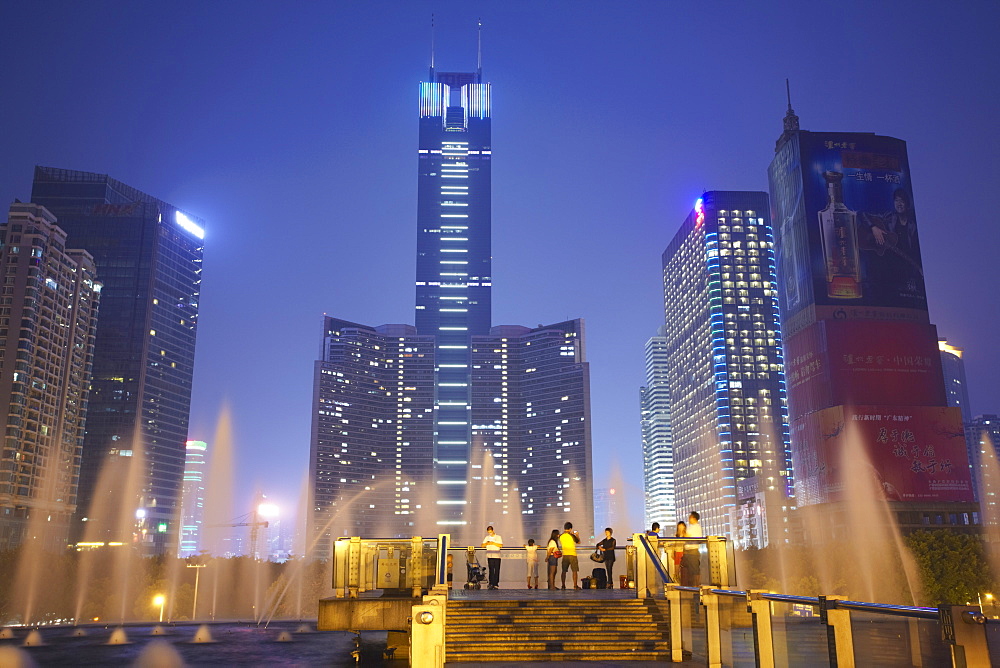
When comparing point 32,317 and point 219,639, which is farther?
Result: point 32,317

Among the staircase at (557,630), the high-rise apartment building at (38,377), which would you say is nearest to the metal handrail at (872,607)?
the staircase at (557,630)

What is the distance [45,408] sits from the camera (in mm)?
151250

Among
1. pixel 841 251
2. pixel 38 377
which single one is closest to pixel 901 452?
pixel 841 251

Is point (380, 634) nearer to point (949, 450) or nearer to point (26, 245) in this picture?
point (949, 450)

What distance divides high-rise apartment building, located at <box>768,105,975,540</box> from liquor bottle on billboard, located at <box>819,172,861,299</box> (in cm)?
18

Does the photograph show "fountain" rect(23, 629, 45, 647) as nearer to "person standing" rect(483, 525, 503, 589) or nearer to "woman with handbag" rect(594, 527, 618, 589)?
"person standing" rect(483, 525, 503, 589)

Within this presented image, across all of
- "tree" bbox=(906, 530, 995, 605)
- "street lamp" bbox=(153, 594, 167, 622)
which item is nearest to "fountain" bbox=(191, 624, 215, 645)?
"street lamp" bbox=(153, 594, 167, 622)

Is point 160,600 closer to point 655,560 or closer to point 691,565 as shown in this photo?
point 691,565

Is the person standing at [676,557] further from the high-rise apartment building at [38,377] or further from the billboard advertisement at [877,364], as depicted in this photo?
the high-rise apartment building at [38,377]

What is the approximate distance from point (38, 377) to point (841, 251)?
14513 cm

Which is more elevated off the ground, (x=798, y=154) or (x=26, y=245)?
(x=798, y=154)

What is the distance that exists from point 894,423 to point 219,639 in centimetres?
12363

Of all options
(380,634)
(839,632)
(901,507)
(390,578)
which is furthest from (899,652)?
(901,507)

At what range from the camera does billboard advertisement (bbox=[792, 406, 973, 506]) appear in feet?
434
